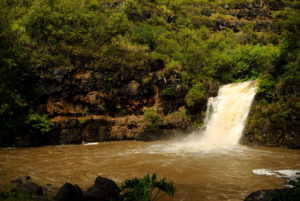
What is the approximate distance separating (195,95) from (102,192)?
1510 cm

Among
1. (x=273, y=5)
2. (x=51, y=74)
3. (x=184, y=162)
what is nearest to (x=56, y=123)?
(x=51, y=74)

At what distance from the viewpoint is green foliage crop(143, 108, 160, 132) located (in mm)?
18422

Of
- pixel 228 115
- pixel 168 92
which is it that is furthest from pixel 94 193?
pixel 168 92

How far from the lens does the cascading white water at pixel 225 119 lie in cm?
1570

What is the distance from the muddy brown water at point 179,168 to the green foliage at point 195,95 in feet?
24.3

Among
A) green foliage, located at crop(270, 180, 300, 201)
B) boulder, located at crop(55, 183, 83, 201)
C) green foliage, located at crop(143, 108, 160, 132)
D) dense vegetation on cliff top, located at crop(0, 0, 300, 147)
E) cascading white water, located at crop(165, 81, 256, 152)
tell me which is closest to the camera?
green foliage, located at crop(270, 180, 300, 201)

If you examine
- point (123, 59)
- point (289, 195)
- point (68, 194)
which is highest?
point (123, 59)

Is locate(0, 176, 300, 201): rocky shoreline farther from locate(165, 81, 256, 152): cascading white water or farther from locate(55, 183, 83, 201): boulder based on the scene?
locate(165, 81, 256, 152): cascading white water

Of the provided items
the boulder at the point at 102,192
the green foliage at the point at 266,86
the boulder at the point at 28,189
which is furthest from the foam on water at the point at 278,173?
the green foliage at the point at 266,86

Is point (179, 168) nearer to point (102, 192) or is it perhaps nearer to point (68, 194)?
point (102, 192)

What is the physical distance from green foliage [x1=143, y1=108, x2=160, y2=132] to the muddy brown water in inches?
247

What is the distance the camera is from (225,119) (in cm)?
1706

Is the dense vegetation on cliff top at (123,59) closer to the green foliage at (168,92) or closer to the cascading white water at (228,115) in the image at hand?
the green foliage at (168,92)

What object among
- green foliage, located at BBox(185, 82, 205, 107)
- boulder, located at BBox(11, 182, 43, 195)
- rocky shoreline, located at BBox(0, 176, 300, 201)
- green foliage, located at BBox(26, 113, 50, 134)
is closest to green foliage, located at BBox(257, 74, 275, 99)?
green foliage, located at BBox(185, 82, 205, 107)
